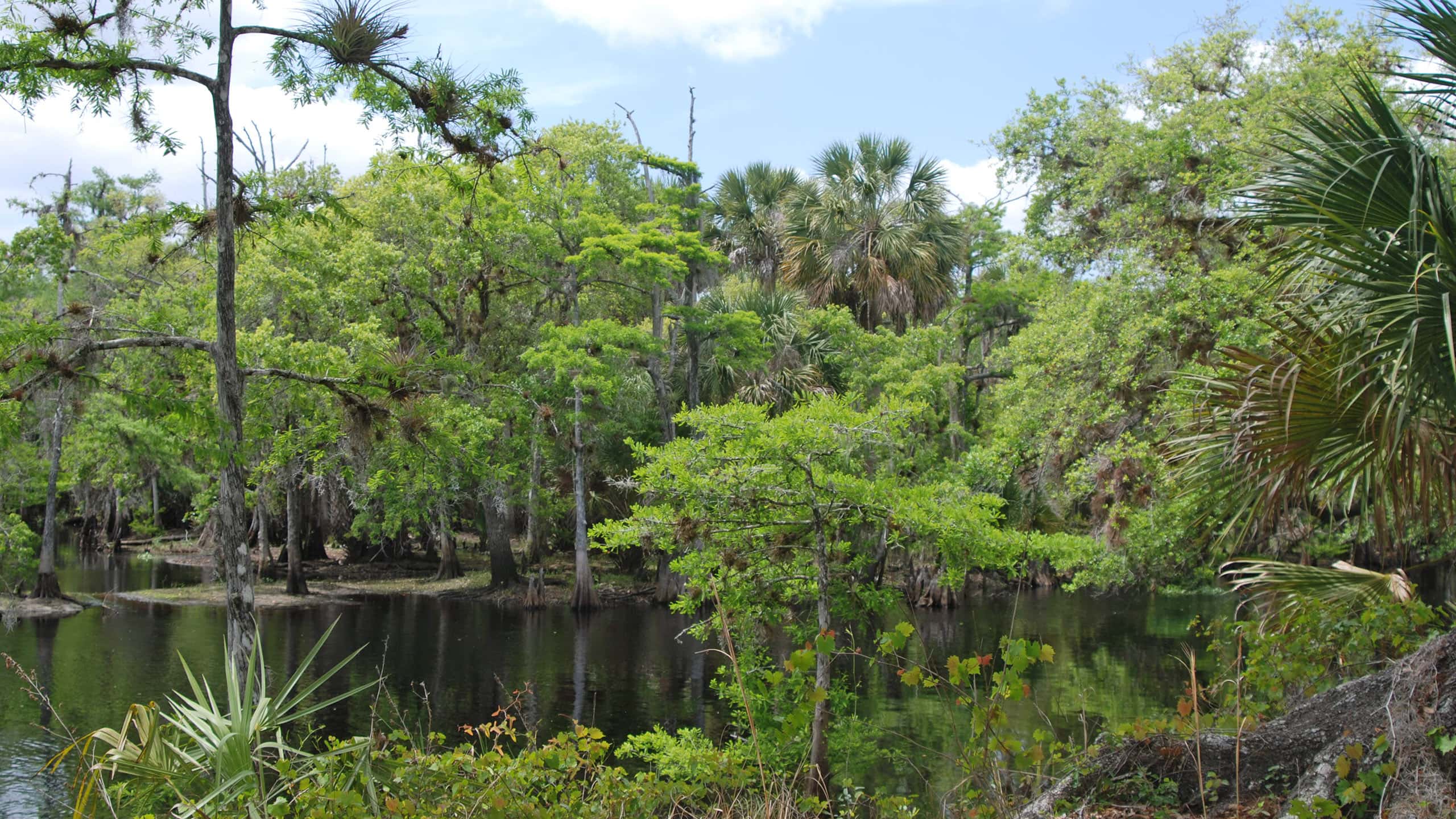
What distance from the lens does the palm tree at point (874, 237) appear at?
29109 millimetres

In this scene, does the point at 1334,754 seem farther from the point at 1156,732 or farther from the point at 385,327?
the point at 385,327

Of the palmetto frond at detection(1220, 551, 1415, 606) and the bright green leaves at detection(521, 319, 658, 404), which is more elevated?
the bright green leaves at detection(521, 319, 658, 404)

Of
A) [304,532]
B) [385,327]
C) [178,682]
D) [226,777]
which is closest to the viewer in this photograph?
[226,777]

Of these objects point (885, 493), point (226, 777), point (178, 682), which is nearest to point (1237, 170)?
point (885, 493)

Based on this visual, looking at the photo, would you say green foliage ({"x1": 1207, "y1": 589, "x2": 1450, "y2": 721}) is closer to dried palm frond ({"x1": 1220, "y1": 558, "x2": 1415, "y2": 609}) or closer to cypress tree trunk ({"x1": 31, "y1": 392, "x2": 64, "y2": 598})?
dried palm frond ({"x1": 1220, "y1": 558, "x2": 1415, "y2": 609})

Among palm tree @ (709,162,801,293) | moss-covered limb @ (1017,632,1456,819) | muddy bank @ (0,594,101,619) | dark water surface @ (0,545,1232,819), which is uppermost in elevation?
palm tree @ (709,162,801,293)

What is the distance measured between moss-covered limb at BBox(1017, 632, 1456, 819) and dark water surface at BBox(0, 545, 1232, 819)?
5335 millimetres

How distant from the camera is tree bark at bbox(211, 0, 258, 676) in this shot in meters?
7.20

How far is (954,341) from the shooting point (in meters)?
29.4

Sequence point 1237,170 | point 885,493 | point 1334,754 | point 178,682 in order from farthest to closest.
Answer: point 178,682 → point 1237,170 → point 885,493 → point 1334,754

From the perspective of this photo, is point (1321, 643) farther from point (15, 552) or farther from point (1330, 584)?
point (15, 552)

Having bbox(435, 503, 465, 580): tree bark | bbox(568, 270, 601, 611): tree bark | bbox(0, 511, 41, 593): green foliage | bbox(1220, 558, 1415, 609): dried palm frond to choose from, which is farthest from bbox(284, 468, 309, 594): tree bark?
bbox(1220, 558, 1415, 609): dried palm frond

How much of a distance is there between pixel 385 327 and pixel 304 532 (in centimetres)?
1477

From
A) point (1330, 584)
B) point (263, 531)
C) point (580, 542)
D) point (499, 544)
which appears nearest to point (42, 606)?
point (263, 531)
